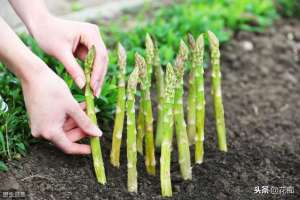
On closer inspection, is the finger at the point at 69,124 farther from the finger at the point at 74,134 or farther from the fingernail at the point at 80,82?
the fingernail at the point at 80,82

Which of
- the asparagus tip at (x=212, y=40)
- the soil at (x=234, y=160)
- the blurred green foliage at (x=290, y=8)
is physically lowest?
the soil at (x=234, y=160)

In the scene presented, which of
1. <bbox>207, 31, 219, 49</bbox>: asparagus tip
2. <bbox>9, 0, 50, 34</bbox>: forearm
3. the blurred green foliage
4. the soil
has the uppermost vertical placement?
the blurred green foliage

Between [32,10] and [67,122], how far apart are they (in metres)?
0.74

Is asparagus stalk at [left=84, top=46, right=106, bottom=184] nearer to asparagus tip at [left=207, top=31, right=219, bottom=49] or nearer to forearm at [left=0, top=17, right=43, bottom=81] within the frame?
forearm at [left=0, top=17, right=43, bottom=81]

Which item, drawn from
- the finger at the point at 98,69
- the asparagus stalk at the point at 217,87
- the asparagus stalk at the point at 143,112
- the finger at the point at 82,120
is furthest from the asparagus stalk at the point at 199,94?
the finger at the point at 82,120

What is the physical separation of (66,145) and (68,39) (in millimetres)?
631

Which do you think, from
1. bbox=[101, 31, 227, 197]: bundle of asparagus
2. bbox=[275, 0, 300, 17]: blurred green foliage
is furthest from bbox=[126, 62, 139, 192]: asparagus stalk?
bbox=[275, 0, 300, 17]: blurred green foliage

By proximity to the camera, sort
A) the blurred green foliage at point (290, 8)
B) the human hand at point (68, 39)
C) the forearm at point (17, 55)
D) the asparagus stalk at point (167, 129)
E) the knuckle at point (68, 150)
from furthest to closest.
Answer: the blurred green foliage at point (290, 8) < the human hand at point (68, 39) < the knuckle at point (68, 150) < the asparagus stalk at point (167, 129) < the forearm at point (17, 55)

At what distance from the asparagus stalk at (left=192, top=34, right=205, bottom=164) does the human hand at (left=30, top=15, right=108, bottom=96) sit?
51cm

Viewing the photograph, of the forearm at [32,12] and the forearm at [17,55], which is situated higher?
the forearm at [32,12]

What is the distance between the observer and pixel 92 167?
10.9 ft

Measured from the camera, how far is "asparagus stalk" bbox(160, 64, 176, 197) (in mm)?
3029

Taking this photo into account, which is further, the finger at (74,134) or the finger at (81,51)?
the finger at (81,51)

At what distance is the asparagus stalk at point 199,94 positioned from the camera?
3.26m
